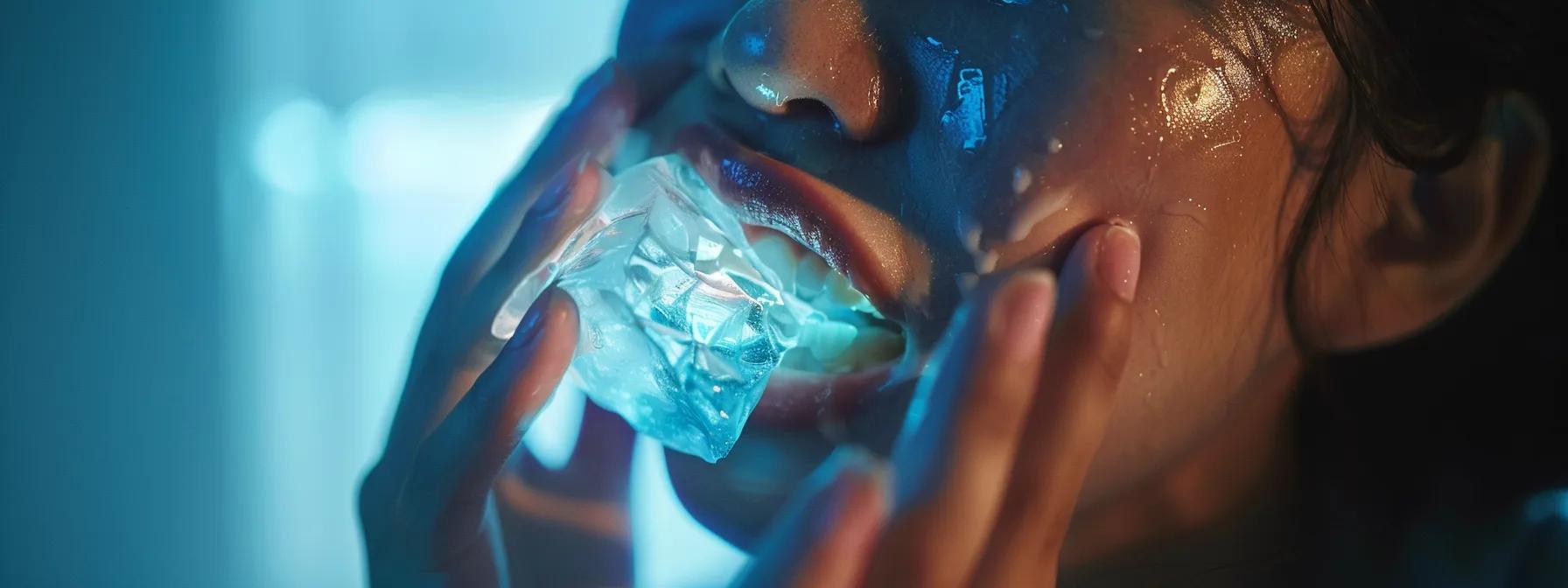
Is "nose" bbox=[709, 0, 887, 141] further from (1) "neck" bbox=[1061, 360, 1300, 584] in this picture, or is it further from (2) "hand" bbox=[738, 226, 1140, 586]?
(1) "neck" bbox=[1061, 360, 1300, 584]

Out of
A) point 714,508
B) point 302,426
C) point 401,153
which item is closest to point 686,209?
point 714,508

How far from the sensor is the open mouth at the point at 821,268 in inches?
14.5

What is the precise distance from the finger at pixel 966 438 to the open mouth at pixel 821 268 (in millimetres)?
53

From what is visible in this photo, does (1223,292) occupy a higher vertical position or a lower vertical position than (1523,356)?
higher

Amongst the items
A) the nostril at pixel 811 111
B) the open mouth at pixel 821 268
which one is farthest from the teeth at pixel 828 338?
the nostril at pixel 811 111

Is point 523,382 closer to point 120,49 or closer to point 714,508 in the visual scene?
point 714,508

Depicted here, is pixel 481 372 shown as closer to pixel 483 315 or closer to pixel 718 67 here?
pixel 483 315

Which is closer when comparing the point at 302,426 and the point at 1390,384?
the point at 1390,384

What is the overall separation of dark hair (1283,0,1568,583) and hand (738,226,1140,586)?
0.14 m

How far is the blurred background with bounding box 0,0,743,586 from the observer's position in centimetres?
86

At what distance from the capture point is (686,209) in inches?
18.0

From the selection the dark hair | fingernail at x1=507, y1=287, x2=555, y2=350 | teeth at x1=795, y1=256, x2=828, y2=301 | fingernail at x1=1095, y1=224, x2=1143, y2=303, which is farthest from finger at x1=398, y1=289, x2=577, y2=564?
the dark hair

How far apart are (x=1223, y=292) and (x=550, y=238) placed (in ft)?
0.99

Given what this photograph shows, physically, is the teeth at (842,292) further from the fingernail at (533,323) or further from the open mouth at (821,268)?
the fingernail at (533,323)
